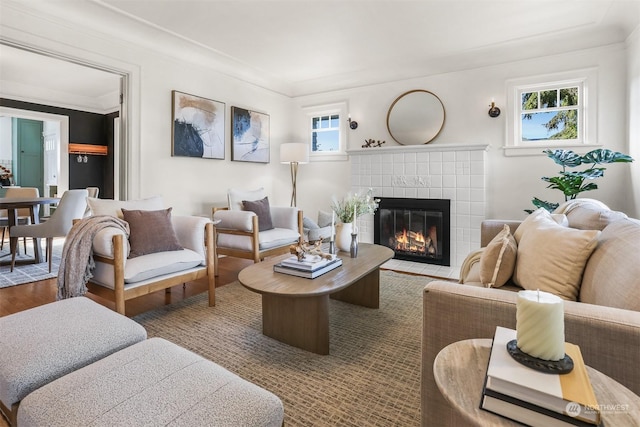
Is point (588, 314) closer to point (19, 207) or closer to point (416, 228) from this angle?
point (416, 228)

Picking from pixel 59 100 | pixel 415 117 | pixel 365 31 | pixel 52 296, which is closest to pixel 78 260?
pixel 52 296

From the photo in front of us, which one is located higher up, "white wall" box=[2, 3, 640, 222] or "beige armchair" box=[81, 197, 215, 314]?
"white wall" box=[2, 3, 640, 222]

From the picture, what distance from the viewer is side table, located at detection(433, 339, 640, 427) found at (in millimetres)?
646

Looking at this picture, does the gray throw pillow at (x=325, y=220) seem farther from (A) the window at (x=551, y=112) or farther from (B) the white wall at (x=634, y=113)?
(B) the white wall at (x=634, y=113)

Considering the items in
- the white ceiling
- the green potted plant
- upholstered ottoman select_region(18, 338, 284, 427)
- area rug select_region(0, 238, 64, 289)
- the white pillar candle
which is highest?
the white ceiling

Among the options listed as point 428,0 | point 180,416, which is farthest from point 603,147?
point 180,416

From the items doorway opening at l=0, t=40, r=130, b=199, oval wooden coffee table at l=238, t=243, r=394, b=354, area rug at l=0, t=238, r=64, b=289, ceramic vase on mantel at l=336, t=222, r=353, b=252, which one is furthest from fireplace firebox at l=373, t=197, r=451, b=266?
area rug at l=0, t=238, r=64, b=289

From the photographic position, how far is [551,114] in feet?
12.5

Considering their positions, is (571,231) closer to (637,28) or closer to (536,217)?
(536,217)

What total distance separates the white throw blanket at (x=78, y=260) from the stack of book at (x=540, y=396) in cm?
247

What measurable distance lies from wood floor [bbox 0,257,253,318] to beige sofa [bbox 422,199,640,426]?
2339mm

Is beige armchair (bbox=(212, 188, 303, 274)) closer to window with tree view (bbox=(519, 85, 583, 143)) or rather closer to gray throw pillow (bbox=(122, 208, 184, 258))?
gray throw pillow (bbox=(122, 208, 184, 258))

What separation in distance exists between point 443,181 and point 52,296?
14.0 feet

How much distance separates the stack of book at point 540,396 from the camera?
2.01 feet
